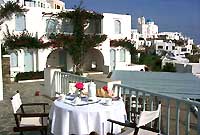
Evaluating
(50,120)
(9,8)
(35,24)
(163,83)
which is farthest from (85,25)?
(50,120)

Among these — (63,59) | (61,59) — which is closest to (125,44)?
(63,59)

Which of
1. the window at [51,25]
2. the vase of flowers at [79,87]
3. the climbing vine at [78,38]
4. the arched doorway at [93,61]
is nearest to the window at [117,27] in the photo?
the climbing vine at [78,38]

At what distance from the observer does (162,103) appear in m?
6.98

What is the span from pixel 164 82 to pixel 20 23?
1354 centimetres

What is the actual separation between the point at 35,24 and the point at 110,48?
8.07 meters

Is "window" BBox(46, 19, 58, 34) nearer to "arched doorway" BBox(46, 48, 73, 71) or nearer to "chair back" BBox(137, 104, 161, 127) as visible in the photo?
"arched doorway" BBox(46, 48, 73, 71)

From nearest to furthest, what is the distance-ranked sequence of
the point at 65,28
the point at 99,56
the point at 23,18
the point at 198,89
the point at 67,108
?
the point at 67,108 → the point at 198,89 → the point at 23,18 → the point at 65,28 → the point at 99,56

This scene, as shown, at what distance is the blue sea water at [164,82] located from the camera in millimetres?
13875

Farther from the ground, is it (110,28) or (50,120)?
(110,28)

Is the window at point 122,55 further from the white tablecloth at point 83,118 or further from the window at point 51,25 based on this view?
the white tablecloth at point 83,118

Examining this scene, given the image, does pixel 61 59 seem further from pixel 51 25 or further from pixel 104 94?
pixel 104 94

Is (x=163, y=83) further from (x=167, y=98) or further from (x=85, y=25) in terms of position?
(x=85, y=25)

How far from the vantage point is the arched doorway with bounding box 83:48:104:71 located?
2870 centimetres

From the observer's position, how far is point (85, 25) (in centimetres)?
2703
